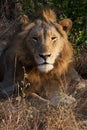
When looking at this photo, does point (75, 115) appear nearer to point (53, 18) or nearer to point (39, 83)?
point (39, 83)

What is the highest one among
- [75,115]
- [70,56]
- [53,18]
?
[53,18]

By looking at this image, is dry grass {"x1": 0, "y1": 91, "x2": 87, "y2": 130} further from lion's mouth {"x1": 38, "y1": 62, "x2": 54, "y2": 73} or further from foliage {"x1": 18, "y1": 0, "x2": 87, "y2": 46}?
foliage {"x1": 18, "y1": 0, "x2": 87, "y2": 46}

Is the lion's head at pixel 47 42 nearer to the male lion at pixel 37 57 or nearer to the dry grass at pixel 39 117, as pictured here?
the male lion at pixel 37 57

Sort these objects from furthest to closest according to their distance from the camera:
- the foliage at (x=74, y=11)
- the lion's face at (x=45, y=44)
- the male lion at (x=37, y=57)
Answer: the foliage at (x=74, y=11)
the male lion at (x=37, y=57)
the lion's face at (x=45, y=44)

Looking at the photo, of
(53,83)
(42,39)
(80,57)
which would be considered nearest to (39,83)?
(53,83)

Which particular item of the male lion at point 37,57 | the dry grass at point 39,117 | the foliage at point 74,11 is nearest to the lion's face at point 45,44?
the male lion at point 37,57

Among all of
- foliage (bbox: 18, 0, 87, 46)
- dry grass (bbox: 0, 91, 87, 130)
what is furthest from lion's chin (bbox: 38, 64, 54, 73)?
foliage (bbox: 18, 0, 87, 46)

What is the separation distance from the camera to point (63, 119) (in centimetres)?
483

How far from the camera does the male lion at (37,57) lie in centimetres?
563

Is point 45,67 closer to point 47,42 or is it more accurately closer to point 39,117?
point 47,42

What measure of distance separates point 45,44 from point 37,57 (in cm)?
17

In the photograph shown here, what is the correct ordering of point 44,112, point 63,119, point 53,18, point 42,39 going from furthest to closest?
point 53,18, point 42,39, point 44,112, point 63,119

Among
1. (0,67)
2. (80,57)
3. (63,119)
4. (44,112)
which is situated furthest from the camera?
(80,57)

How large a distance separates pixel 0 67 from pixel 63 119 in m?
2.10
